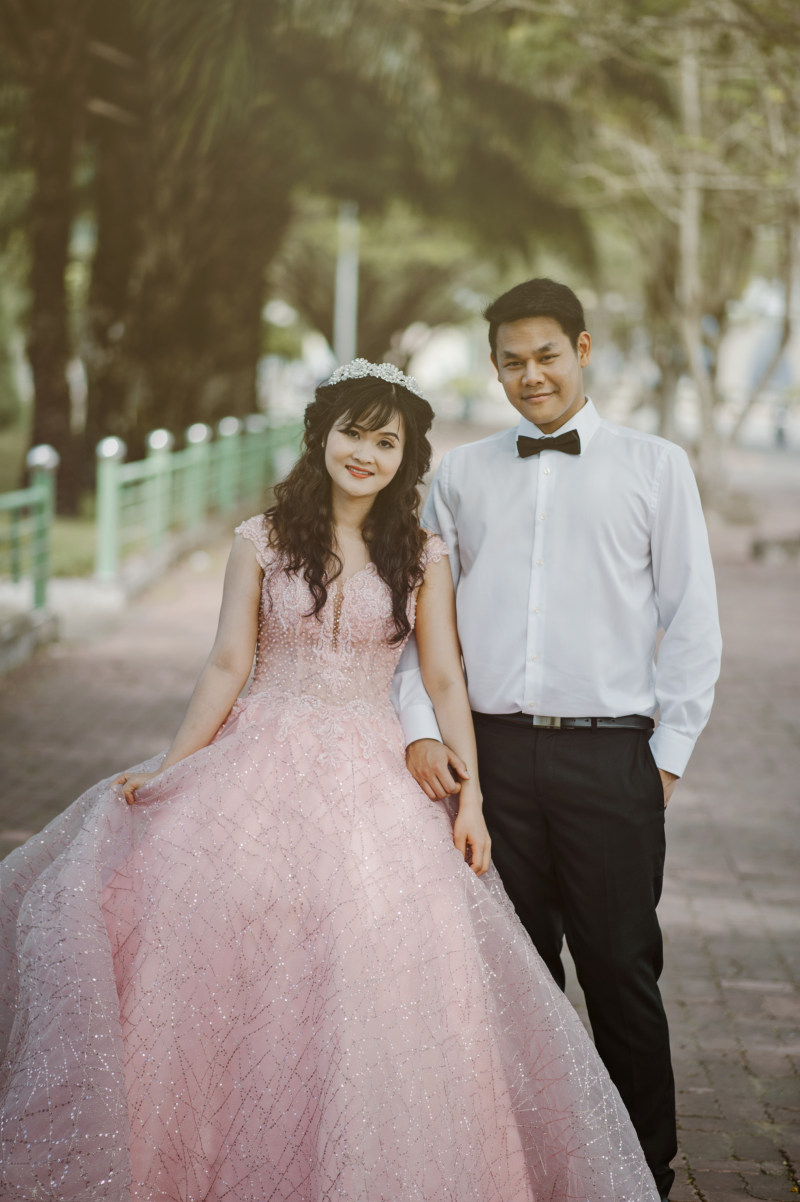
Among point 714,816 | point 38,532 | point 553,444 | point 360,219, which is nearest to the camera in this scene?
point 553,444

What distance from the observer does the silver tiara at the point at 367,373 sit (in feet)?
11.2

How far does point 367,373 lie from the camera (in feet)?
11.2

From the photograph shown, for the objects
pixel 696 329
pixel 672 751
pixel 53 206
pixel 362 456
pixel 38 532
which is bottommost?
pixel 38 532

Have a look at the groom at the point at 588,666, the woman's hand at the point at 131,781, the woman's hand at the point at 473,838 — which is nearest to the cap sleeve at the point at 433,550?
the groom at the point at 588,666

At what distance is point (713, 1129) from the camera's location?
385 cm

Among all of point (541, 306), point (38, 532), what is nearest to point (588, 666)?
point (541, 306)

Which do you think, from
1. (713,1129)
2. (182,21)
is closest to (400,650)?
(713,1129)

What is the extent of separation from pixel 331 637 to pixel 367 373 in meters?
0.66

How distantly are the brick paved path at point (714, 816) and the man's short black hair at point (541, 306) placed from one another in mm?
2166

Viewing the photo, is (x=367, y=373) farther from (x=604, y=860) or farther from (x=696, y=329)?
(x=696, y=329)

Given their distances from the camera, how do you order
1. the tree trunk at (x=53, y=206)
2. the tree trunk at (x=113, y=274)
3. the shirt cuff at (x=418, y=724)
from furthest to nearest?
the tree trunk at (x=113, y=274)
the tree trunk at (x=53, y=206)
the shirt cuff at (x=418, y=724)

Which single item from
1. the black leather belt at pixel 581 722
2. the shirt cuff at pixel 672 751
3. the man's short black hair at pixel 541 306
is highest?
the man's short black hair at pixel 541 306

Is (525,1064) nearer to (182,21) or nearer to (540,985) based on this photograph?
(540,985)

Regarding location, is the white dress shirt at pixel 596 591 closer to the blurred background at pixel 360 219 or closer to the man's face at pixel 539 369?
the man's face at pixel 539 369
